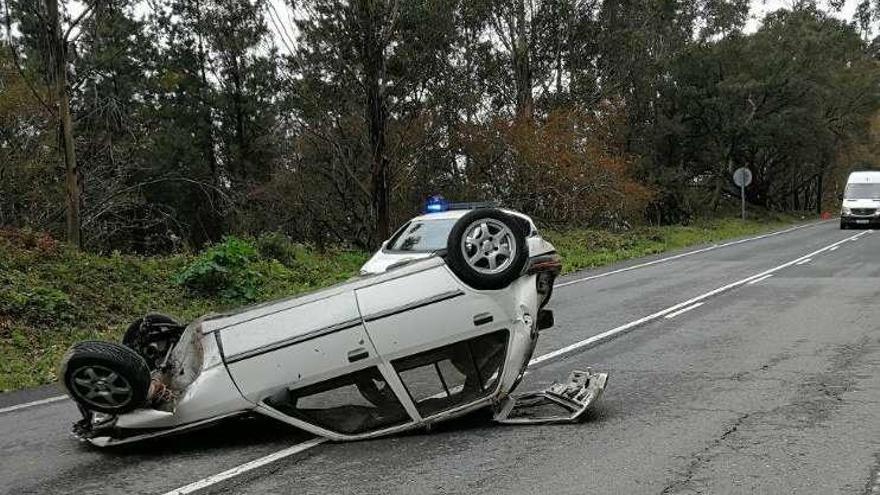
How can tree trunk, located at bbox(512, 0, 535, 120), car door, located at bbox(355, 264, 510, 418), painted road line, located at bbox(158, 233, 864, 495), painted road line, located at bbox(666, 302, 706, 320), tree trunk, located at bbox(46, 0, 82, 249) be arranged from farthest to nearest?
1. tree trunk, located at bbox(512, 0, 535, 120)
2. tree trunk, located at bbox(46, 0, 82, 249)
3. painted road line, located at bbox(666, 302, 706, 320)
4. car door, located at bbox(355, 264, 510, 418)
5. painted road line, located at bbox(158, 233, 864, 495)

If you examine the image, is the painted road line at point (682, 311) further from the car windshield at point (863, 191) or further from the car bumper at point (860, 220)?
the car windshield at point (863, 191)

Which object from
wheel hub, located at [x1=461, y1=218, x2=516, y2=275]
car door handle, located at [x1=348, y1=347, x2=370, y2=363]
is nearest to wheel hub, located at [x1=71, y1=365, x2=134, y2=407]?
car door handle, located at [x1=348, y1=347, x2=370, y2=363]

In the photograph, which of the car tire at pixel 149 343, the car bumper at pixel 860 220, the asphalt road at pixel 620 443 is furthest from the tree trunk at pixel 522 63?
the car tire at pixel 149 343

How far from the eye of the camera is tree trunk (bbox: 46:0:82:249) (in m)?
13.9

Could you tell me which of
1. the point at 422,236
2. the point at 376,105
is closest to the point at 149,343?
the point at 422,236

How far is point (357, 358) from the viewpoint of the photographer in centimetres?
514

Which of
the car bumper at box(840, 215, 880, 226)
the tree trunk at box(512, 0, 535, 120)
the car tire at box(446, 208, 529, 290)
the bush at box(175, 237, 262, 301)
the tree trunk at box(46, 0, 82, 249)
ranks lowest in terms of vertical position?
the car bumper at box(840, 215, 880, 226)

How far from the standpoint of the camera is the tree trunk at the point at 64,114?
13898mm

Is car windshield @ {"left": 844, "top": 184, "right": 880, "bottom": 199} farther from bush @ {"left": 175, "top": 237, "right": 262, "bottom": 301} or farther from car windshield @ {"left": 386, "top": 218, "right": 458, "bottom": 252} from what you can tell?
bush @ {"left": 175, "top": 237, "right": 262, "bottom": 301}

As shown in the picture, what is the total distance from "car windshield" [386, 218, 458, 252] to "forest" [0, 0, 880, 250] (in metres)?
5.19

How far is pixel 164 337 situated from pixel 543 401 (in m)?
3.12

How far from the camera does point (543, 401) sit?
20.1 ft

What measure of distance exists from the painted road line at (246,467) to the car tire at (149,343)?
4.91ft

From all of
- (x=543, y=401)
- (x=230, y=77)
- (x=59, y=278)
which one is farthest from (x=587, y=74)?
(x=543, y=401)
